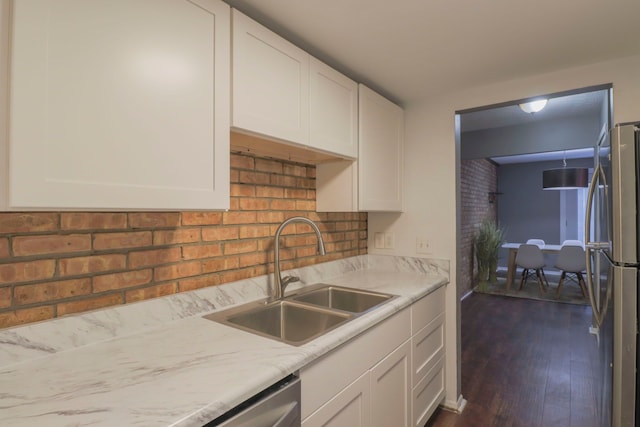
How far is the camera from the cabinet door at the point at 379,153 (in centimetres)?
191

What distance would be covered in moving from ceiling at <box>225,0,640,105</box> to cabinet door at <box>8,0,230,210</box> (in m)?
0.44

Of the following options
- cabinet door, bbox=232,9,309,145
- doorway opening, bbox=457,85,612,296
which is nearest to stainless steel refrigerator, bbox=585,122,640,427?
doorway opening, bbox=457,85,612,296

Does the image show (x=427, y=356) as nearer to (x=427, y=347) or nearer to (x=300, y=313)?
(x=427, y=347)

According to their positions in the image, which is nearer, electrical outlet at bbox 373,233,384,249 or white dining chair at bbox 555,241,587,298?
electrical outlet at bbox 373,233,384,249

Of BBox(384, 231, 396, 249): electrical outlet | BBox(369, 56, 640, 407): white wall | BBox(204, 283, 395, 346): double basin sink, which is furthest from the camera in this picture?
BBox(384, 231, 396, 249): electrical outlet

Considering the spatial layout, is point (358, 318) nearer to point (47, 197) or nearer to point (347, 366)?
point (347, 366)

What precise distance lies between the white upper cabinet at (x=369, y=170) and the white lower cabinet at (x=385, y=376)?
0.66 metres

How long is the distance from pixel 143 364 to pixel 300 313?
29.5 inches

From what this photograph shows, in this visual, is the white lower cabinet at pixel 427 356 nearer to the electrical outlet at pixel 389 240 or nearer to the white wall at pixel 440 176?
the white wall at pixel 440 176

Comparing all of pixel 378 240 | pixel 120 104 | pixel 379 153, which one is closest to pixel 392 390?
pixel 378 240

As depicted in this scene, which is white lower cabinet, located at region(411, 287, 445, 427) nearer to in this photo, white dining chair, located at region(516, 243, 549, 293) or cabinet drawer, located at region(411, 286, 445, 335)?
cabinet drawer, located at region(411, 286, 445, 335)

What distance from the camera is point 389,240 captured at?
8.16 ft

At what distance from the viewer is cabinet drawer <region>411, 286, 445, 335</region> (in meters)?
1.79

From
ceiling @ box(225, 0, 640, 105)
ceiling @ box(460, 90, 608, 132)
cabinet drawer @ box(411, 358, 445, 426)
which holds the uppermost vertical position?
ceiling @ box(460, 90, 608, 132)
